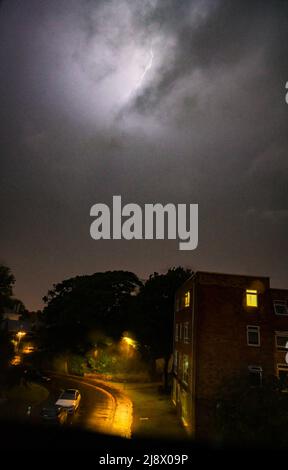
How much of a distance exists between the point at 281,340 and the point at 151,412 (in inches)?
540

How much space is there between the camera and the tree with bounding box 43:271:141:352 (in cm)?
5064

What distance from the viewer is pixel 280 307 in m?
27.6

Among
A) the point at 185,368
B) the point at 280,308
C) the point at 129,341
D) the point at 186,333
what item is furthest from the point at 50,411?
the point at 129,341

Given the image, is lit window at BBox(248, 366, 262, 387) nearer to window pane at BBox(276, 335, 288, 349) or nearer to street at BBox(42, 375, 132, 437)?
window pane at BBox(276, 335, 288, 349)

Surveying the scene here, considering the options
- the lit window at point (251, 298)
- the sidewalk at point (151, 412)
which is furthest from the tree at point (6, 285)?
the lit window at point (251, 298)

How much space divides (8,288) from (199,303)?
16612 mm

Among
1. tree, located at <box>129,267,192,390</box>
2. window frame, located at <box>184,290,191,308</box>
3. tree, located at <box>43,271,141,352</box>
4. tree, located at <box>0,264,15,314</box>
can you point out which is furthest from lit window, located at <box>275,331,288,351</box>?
tree, located at <box>43,271,141,352</box>

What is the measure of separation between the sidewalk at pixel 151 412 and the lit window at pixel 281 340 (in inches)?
398

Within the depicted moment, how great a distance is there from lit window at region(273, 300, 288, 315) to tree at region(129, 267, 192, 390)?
53.6 ft

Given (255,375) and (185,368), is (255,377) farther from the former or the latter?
(185,368)

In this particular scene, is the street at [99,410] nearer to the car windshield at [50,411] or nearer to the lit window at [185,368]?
the car windshield at [50,411]
